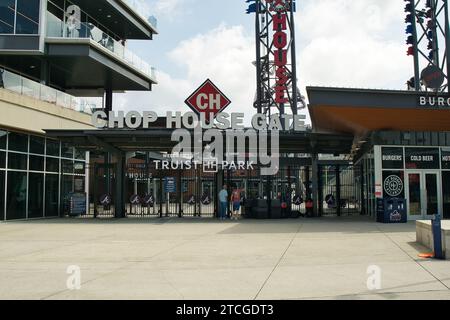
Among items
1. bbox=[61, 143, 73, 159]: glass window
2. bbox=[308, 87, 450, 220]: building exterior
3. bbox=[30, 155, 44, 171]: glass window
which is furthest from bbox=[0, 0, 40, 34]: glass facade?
bbox=[308, 87, 450, 220]: building exterior

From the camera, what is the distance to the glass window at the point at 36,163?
81.0ft

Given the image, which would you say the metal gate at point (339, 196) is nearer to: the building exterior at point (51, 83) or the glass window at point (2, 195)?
the building exterior at point (51, 83)

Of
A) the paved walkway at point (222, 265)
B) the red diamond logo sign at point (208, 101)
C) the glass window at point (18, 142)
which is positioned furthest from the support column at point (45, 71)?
the paved walkway at point (222, 265)

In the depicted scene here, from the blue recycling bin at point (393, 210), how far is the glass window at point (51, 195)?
17.1 m

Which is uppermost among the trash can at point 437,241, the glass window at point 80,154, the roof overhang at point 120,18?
the roof overhang at point 120,18

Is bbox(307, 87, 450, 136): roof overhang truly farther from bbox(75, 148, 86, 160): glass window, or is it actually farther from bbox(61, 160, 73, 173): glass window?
bbox(75, 148, 86, 160): glass window

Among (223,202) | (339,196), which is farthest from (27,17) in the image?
(339,196)

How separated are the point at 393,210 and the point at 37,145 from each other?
17445 mm

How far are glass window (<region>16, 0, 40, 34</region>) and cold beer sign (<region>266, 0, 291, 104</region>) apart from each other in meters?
17.6

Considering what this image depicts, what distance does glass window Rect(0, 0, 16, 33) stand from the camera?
2772 cm

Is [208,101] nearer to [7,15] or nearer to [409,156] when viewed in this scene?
[409,156]
